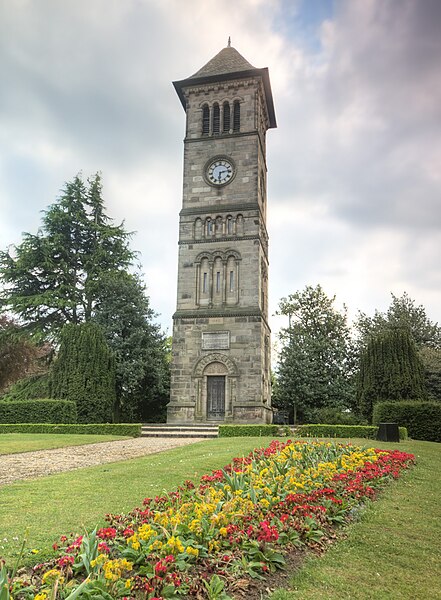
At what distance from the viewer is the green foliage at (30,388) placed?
30.9m

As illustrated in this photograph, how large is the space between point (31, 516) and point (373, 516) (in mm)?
4359

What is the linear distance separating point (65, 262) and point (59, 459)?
22698 mm

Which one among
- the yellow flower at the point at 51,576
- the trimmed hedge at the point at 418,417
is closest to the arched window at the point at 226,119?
the trimmed hedge at the point at 418,417

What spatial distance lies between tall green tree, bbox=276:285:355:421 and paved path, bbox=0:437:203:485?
19289 millimetres

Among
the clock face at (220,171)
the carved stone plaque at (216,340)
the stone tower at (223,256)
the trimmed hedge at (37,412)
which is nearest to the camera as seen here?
the trimmed hedge at (37,412)

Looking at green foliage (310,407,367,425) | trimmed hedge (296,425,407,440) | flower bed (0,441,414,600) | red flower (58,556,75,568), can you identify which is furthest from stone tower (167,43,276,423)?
red flower (58,556,75,568)

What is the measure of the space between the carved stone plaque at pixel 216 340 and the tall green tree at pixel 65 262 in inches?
366

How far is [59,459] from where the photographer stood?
1203 centimetres

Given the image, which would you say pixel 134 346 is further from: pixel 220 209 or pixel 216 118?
pixel 216 118

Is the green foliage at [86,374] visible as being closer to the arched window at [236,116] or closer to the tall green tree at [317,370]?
the tall green tree at [317,370]

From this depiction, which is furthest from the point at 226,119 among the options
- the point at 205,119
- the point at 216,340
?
the point at 216,340

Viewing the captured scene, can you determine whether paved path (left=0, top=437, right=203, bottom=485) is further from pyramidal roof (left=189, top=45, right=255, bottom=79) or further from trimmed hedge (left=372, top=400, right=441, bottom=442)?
pyramidal roof (left=189, top=45, right=255, bottom=79)

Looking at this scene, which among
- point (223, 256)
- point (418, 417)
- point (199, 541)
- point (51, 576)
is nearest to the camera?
point (51, 576)

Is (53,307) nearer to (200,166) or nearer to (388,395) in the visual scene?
(200,166)
